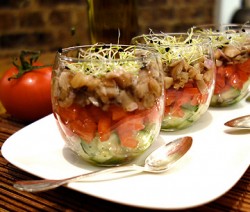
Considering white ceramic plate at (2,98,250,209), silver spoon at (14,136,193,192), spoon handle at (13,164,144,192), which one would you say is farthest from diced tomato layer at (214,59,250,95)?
spoon handle at (13,164,144,192)

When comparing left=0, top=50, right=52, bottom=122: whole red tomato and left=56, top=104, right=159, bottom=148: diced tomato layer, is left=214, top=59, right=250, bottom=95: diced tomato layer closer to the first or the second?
left=56, top=104, right=159, bottom=148: diced tomato layer

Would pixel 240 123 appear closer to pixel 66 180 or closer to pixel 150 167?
pixel 150 167

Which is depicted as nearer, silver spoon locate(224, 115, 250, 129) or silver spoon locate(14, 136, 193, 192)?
silver spoon locate(14, 136, 193, 192)

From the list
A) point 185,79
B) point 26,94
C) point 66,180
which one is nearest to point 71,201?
point 66,180

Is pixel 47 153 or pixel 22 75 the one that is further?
pixel 22 75

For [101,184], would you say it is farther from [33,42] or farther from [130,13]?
[33,42]

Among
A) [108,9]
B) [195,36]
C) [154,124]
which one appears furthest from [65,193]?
[108,9]

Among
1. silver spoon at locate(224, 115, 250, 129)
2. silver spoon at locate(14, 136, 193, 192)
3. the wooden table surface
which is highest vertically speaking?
silver spoon at locate(224, 115, 250, 129)
